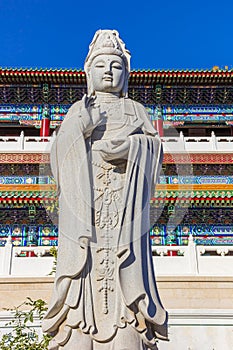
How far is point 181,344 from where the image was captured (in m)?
8.33

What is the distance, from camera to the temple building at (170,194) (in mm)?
9336

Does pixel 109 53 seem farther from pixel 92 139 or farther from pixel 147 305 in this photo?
pixel 147 305

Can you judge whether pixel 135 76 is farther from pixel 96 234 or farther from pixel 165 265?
pixel 96 234

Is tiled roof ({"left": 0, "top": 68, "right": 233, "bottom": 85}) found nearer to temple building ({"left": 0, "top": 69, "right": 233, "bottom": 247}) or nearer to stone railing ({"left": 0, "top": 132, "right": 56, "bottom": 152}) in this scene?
temple building ({"left": 0, "top": 69, "right": 233, "bottom": 247})

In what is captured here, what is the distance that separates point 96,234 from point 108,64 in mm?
1281

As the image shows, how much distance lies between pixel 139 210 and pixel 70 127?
28.4 inches

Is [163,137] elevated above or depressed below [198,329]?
above

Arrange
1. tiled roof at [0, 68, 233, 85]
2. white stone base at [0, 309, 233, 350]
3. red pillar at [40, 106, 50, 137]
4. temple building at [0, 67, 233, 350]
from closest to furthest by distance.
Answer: white stone base at [0, 309, 233, 350] < temple building at [0, 67, 233, 350] < tiled roof at [0, 68, 233, 85] < red pillar at [40, 106, 50, 137]

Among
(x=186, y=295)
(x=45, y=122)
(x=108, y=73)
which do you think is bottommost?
(x=186, y=295)

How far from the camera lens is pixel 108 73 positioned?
3.75 m

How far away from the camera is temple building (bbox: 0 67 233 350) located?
9.34m

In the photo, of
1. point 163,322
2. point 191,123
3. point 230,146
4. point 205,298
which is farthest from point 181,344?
point 191,123

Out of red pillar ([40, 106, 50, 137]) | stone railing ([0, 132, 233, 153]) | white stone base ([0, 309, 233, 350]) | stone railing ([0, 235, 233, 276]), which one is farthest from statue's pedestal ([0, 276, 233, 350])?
red pillar ([40, 106, 50, 137])

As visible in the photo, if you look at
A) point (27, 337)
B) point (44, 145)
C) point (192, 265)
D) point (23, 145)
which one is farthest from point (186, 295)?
point (23, 145)
